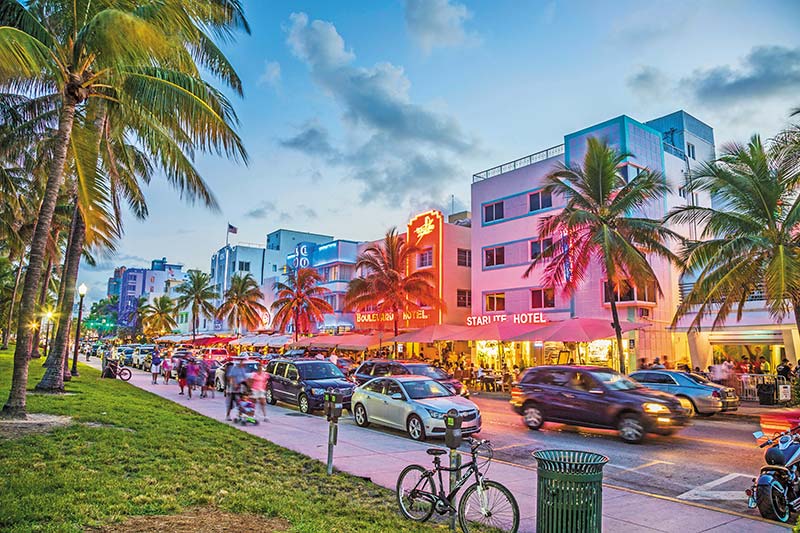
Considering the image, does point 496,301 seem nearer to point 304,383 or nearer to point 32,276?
point 304,383

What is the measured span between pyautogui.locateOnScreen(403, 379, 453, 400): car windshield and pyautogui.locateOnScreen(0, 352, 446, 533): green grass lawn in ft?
13.3

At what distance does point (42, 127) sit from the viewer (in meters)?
19.5

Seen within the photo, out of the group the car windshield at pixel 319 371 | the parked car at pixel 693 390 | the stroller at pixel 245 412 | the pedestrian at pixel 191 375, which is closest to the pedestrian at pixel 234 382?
the stroller at pixel 245 412

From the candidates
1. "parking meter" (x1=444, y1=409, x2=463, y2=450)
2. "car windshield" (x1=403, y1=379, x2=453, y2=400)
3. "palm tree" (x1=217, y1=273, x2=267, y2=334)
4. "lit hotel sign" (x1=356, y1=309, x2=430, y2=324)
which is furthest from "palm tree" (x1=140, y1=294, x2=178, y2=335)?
"parking meter" (x1=444, y1=409, x2=463, y2=450)

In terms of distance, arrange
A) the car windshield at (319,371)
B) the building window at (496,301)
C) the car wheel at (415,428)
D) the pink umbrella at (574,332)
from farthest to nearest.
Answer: the building window at (496,301), the pink umbrella at (574,332), the car windshield at (319,371), the car wheel at (415,428)

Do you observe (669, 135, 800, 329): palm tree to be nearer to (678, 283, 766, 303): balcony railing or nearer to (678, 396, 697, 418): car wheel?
(678, 396, 697, 418): car wheel

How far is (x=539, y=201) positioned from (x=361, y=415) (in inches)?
784

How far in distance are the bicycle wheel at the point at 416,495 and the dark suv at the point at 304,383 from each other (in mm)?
11005

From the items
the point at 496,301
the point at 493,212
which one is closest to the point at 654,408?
the point at 496,301

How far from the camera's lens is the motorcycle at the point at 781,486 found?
722 cm

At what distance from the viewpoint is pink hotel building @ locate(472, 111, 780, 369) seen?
27578 mm

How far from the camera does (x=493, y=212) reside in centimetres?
3500

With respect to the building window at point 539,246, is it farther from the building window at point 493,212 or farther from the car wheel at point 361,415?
the car wheel at point 361,415

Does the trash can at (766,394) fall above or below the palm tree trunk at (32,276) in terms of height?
below
